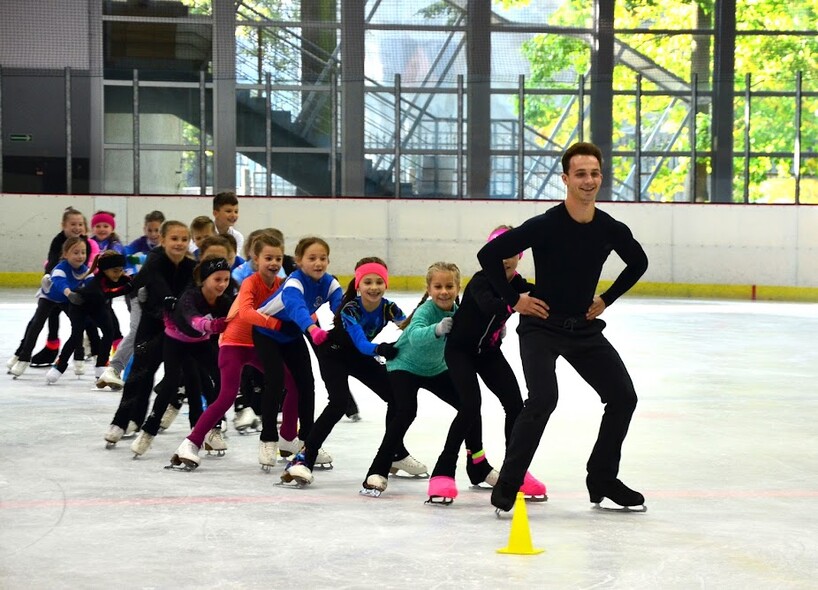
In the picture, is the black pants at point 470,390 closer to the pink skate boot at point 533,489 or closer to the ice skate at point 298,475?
the pink skate boot at point 533,489

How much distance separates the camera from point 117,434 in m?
6.61

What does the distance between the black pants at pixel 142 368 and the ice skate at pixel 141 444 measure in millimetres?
260

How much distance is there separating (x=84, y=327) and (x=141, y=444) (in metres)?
3.27

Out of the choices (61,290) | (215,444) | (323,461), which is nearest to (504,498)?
(323,461)

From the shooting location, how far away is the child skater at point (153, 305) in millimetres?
6508

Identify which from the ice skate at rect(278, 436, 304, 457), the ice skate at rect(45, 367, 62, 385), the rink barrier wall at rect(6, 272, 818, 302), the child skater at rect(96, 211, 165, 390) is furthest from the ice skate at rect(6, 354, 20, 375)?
the rink barrier wall at rect(6, 272, 818, 302)

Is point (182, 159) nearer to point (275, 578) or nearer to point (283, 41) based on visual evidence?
point (283, 41)

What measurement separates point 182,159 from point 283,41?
8.61ft

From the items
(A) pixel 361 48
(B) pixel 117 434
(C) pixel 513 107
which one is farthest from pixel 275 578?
(A) pixel 361 48

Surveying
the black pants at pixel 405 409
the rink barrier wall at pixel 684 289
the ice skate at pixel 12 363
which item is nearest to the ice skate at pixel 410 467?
the black pants at pixel 405 409

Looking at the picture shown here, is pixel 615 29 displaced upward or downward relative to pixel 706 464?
upward

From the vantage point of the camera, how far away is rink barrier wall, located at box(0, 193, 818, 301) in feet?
62.0

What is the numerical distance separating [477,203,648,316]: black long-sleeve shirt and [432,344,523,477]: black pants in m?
0.45

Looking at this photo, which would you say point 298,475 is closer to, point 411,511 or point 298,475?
point 298,475
